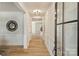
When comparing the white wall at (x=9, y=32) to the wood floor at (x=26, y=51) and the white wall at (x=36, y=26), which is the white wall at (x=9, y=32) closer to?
the wood floor at (x=26, y=51)

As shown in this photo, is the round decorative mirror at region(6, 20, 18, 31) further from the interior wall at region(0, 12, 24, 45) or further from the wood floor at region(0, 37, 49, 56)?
the wood floor at region(0, 37, 49, 56)

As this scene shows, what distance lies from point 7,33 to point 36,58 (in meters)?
5.66

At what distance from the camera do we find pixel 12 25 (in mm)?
6258

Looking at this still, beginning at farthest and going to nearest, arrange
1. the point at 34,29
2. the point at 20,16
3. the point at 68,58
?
the point at 34,29, the point at 20,16, the point at 68,58

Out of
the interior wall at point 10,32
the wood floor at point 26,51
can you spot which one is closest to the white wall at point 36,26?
the interior wall at point 10,32

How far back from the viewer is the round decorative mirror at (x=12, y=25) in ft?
20.5

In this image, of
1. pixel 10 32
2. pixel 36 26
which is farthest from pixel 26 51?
pixel 36 26

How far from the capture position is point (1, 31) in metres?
6.38

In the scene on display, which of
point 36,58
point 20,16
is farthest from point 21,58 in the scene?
point 20,16

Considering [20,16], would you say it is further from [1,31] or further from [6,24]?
[1,31]

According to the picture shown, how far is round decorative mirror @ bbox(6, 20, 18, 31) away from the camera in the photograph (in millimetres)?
6258

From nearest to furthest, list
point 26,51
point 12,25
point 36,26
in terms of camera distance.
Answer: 1. point 26,51
2. point 12,25
3. point 36,26

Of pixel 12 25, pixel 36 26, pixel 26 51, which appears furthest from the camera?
pixel 36 26

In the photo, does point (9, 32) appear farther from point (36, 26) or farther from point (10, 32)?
point (36, 26)
